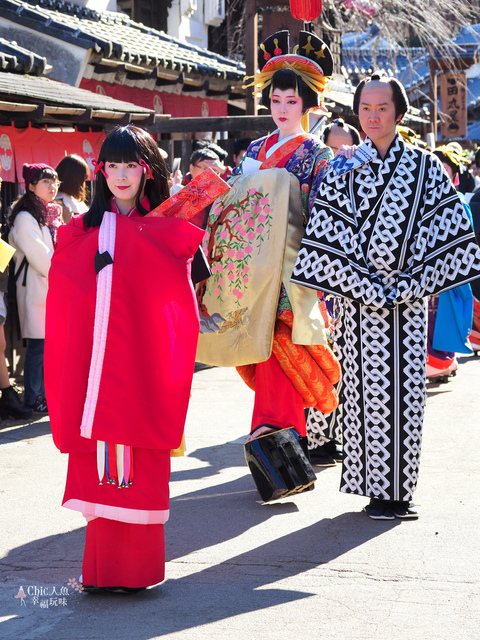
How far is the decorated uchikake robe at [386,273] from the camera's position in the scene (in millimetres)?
4129

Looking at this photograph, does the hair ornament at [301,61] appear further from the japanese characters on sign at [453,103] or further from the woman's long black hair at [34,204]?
the japanese characters on sign at [453,103]

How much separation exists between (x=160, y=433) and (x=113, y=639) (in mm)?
705

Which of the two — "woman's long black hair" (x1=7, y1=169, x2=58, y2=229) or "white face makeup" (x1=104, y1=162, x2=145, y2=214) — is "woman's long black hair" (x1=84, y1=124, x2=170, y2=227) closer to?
"white face makeup" (x1=104, y1=162, x2=145, y2=214)

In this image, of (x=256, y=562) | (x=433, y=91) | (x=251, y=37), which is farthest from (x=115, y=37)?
(x=256, y=562)

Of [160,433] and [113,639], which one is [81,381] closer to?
[160,433]

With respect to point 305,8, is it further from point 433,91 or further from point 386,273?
point 433,91

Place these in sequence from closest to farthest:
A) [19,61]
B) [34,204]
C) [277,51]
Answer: [277,51] → [34,204] → [19,61]

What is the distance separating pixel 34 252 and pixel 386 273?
322 cm

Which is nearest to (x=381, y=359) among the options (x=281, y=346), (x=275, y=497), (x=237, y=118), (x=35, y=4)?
(x=281, y=346)

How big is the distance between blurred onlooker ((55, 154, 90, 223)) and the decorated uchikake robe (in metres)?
3.15

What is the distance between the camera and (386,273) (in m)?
4.18

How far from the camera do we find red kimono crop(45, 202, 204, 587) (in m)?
3.22

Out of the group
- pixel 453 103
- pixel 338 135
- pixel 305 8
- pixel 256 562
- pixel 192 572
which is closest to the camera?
pixel 192 572

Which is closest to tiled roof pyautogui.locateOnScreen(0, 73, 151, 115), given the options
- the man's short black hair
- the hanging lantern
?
the hanging lantern
